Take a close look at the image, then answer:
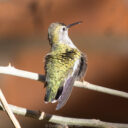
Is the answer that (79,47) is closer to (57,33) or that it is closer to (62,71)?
(57,33)

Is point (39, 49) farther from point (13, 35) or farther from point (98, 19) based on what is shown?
point (98, 19)

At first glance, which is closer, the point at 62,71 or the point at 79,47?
the point at 62,71

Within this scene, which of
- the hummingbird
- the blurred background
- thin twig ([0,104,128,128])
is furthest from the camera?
the blurred background

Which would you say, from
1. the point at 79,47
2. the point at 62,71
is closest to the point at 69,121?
the point at 62,71

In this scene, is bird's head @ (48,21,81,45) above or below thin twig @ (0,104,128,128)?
below

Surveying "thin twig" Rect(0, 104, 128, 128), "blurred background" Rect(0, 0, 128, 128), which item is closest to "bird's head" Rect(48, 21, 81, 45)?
"blurred background" Rect(0, 0, 128, 128)

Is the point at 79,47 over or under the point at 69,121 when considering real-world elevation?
under

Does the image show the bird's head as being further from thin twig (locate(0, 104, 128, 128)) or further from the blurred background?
thin twig (locate(0, 104, 128, 128))

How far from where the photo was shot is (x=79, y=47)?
257 centimetres

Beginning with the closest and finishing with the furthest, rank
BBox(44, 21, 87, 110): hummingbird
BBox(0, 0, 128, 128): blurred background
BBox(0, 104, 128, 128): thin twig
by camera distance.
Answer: BBox(0, 104, 128, 128): thin twig
BBox(44, 21, 87, 110): hummingbird
BBox(0, 0, 128, 128): blurred background

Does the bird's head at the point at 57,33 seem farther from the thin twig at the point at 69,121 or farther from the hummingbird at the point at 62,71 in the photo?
the thin twig at the point at 69,121

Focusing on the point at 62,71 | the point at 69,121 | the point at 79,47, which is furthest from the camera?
the point at 79,47

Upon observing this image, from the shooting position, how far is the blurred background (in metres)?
2.46

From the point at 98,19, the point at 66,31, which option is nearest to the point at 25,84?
the point at 66,31
